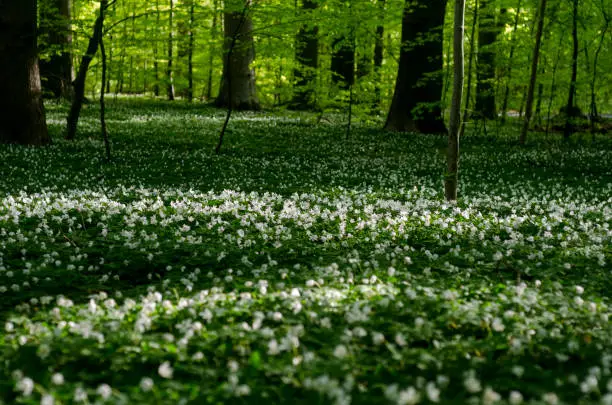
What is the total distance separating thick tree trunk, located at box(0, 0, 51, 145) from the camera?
1551 cm

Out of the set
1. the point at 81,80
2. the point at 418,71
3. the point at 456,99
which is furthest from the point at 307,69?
the point at 456,99

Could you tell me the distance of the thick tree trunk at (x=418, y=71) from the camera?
2356 centimetres

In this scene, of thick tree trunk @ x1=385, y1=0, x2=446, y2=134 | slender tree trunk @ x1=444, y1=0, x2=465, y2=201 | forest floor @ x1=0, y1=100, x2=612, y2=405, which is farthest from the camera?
thick tree trunk @ x1=385, y1=0, x2=446, y2=134

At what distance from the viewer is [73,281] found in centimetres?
591

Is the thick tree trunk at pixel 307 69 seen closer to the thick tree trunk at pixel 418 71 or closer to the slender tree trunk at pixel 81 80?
the thick tree trunk at pixel 418 71

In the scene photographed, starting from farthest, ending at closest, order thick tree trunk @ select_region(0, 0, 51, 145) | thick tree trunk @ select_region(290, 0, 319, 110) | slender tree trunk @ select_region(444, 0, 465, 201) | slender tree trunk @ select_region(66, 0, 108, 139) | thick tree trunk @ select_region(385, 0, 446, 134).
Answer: thick tree trunk @ select_region(385, 0, 446, 134)
thick tree trunk @ select_region(290, 0, 319, 110)
slender tree trunk @ select_region(66, 0, 108, 139)
thick tree trunk @ select_region(0, 0, 51, 145)
slender tree trunk @ select_region(444, 0, 465, 201)

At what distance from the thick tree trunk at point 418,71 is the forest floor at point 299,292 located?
11.3 m

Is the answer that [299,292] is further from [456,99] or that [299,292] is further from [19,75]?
[19,75]

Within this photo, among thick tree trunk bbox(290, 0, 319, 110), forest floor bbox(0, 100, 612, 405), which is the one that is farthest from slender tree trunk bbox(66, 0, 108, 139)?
thick tree trunk bbox(290, 0, 319, 110)

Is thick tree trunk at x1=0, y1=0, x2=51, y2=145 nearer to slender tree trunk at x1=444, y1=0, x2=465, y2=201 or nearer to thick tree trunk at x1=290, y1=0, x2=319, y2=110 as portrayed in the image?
thick tree trunk at x1=290, y1=0, x2=319, y2=110

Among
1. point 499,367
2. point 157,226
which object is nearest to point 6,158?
point 157,226

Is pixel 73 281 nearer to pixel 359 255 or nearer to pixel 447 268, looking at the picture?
pixel 359 255

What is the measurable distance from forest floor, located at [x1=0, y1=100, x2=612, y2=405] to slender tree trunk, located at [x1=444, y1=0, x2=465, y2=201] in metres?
0.76

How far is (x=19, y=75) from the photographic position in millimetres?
15648
